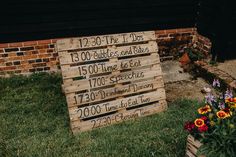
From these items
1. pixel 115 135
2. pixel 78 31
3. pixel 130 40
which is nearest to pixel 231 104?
pixel 115 135

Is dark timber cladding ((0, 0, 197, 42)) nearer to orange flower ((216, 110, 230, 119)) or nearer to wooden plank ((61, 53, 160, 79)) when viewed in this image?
wooden plank ((61, 53, 160, 79))

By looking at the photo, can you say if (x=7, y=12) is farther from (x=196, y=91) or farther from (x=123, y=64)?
(x=196, y=91)

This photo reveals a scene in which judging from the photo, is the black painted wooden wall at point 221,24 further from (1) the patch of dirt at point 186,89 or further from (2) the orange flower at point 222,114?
(2) the orange flower at point 222,114

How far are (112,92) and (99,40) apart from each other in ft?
2.47

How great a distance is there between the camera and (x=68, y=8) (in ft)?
18.8

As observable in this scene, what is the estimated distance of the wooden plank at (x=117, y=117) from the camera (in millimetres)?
4180

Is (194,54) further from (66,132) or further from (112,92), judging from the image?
(66,132)

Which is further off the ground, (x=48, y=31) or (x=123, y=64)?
(x=48, y=31)

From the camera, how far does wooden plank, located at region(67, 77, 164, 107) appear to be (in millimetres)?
4156

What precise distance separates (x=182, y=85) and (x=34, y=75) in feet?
8.79

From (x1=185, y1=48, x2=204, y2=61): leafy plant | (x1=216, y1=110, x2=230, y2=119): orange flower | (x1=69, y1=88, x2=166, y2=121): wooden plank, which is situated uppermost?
(x1=185, y1=48, x2=204, y2=61): leafy plant

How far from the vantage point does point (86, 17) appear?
5.88 metres

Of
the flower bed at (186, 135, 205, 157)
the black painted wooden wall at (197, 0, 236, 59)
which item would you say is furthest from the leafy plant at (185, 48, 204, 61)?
the flower bed at (186, 135, 205, 157)

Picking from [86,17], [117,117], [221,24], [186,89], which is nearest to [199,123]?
[117,117]
